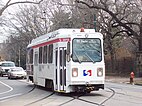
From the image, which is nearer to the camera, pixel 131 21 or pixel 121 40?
pixel 131 21

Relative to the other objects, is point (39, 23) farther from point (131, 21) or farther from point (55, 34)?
point (55, 34)

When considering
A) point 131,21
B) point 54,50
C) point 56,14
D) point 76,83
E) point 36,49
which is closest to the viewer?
point 76,83

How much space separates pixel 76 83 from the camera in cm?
1948

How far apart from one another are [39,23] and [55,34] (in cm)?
5213

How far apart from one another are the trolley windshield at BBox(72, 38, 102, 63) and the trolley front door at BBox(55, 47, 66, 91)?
773 mm

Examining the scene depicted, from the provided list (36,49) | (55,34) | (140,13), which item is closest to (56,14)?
(140,13)

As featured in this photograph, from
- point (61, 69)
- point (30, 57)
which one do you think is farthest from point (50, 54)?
point (30, 57)

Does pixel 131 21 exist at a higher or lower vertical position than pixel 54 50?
higher

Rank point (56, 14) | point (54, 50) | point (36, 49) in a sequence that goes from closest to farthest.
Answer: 1. point (54, 50)
2. point (36, 49)
3. point (56, 14)

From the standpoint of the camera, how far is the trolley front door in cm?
2008

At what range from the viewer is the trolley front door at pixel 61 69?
20.1 meters

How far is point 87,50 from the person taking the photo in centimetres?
1997

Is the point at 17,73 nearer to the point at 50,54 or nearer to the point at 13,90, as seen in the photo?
the point at 13,90

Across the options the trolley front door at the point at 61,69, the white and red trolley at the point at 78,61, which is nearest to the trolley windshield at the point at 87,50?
the white and red trolley at the point at 78,61
